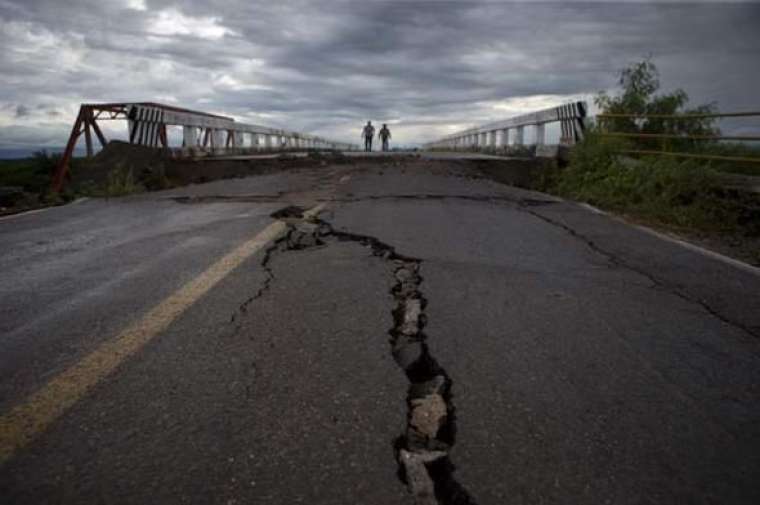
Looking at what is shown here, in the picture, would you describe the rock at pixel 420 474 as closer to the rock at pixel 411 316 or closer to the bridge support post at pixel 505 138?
the rock at pixel 411 316

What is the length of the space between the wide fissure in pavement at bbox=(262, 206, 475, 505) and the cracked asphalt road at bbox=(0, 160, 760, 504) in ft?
0.05

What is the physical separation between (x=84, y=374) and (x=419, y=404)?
134 centimetres

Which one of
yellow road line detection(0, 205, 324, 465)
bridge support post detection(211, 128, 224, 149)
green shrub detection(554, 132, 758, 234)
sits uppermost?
bridge support post detection(211, 128, 224, 149)

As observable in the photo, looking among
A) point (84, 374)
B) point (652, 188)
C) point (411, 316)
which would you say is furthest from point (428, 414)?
point (652, 188)

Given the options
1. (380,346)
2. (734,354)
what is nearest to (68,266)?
(380,346)

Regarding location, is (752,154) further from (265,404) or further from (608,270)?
(265,404)

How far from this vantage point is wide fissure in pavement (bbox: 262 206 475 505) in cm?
161

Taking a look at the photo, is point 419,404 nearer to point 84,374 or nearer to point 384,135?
point 84,374

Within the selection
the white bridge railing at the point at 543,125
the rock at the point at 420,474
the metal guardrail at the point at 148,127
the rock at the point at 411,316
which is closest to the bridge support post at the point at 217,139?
the metal guardrail at the point at 148,127

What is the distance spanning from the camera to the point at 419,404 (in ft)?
6.89

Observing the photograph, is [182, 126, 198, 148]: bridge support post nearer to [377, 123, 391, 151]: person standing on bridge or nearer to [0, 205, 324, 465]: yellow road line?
[0, 205, 324, 465]: yellow road line

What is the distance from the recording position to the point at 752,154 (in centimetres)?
966

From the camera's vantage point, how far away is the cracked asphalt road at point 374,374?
5.35 feet

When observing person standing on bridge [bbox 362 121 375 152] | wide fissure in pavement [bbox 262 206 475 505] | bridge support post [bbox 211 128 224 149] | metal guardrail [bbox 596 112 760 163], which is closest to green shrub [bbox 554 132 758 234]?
metal guardrail [bbox 596 112 760 163]
